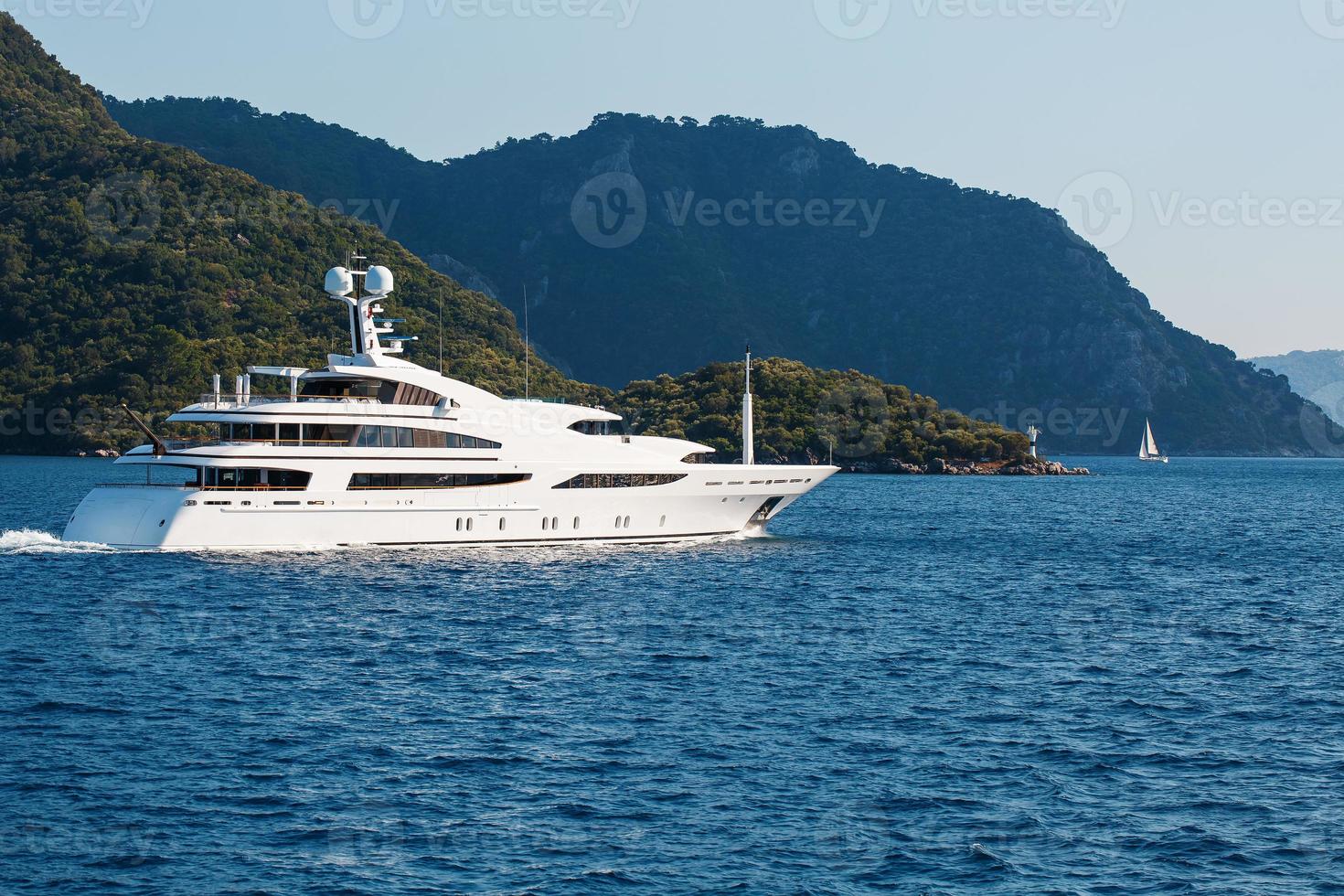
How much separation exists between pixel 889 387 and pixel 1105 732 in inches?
5957

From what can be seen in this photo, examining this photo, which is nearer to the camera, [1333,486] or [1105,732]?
[1105,732]

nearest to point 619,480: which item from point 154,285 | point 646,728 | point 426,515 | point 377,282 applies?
point 426,515

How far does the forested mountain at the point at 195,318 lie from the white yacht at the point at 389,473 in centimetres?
9984

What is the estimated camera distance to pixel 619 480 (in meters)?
54.8

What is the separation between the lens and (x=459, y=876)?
18859 millimetres

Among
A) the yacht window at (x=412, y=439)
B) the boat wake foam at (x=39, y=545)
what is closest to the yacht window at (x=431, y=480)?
the yacht window at (x=412, y=439)

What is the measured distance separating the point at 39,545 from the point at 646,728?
34312mm

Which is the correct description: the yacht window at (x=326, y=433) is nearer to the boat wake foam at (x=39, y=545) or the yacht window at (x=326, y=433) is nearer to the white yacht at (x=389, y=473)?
the white yacht at (x=389, y=473)

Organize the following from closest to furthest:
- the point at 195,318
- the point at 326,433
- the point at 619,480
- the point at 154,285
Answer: the point at 326,433, the point at 619,480, the point at 195,318, the point at 154,285

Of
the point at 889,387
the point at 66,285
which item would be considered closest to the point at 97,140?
the point at 66,285

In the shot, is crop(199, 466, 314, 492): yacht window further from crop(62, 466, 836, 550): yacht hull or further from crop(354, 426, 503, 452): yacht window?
crop(354, 426, 503, 452): yacht window

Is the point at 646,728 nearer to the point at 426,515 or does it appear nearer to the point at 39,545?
the point at 426,515

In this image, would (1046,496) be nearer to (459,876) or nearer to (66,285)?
(459,876)

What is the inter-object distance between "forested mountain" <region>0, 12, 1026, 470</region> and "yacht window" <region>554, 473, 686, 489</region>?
100455 mm
